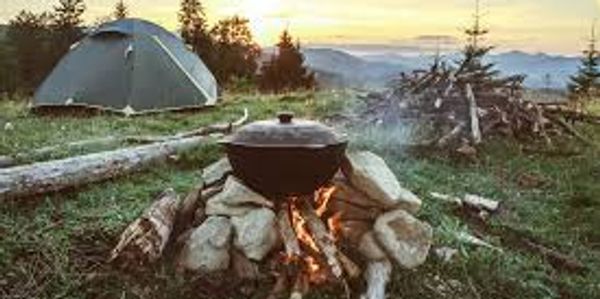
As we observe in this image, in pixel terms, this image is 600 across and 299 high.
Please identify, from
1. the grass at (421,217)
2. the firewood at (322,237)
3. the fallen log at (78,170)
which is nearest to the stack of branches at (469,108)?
the grass at (421,217)

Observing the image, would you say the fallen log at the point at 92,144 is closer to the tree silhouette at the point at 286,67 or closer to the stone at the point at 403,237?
the stone at the point at 403,237

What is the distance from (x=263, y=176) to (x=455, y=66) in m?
9.24

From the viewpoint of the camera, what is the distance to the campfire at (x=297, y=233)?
6.57 m

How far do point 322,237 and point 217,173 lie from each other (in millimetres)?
1655

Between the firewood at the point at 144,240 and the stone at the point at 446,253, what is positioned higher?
the firewood at the point at 144,240

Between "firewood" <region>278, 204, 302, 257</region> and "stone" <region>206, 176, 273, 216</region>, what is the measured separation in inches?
8.3

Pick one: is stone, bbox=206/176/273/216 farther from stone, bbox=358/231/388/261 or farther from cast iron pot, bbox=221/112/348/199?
stone, bbox=358/231/388/261

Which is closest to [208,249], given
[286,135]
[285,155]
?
[285,155]

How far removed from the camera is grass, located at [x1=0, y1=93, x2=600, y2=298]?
646cm

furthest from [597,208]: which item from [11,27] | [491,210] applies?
[11,27]

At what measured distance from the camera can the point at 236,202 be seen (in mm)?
7055

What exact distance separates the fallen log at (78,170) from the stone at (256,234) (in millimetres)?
2539

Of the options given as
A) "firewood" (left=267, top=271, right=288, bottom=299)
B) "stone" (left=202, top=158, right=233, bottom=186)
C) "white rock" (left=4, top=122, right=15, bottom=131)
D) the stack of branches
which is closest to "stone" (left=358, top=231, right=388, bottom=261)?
"firewood" (left=267, top=271, right=288, bottom=299)

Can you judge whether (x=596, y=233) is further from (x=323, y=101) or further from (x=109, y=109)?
(x=109, y=109)
